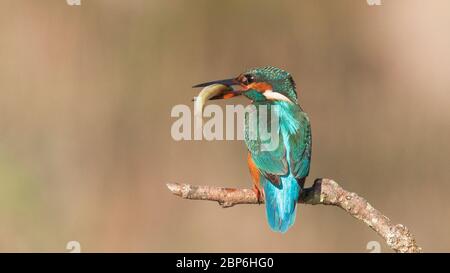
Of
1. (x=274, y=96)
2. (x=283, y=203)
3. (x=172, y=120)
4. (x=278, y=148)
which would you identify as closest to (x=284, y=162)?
(x=278, y=148)

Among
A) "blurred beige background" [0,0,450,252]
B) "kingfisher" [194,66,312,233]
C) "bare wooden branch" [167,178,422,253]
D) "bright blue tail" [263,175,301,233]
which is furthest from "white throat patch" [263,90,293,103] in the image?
"blurred beige background" [0,0,450,252]

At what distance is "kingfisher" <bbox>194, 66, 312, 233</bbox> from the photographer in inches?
149

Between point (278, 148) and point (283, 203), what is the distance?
0.26 meters

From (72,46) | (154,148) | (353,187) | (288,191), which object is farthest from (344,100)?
(288,191)

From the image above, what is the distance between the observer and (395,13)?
21.8 feet

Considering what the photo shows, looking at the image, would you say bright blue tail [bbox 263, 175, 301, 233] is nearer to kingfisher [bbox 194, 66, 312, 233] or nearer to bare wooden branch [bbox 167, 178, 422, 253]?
kingfisher [bbox 194, 66, 312, 233]

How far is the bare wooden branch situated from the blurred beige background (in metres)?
2.38

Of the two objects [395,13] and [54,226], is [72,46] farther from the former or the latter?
[395,13]

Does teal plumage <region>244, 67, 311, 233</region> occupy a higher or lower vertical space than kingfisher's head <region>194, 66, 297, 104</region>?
lower

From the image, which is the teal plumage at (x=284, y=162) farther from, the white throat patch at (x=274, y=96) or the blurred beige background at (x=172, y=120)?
the blurred beige background at (x=172, y=120)

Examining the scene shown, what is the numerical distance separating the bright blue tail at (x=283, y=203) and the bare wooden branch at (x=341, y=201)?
162 mm

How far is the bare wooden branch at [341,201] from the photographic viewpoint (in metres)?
3.19

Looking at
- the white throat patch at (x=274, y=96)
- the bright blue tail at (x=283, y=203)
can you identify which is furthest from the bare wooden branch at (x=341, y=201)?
the white throat patch at (x=274, y=96)

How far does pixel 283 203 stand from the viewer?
3.79 meters
